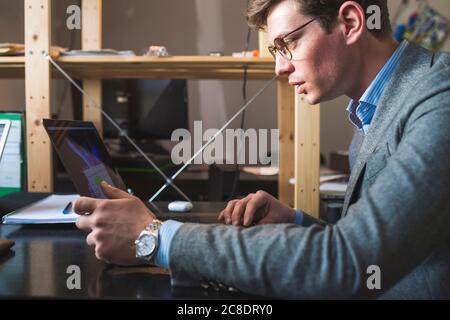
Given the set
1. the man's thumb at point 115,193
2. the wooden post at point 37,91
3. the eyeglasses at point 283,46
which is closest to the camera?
the man's thumb at point 115,193

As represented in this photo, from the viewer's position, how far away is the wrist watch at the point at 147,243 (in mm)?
591

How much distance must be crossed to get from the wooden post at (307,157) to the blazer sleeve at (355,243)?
2.38 feet

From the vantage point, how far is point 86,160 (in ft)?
3.31

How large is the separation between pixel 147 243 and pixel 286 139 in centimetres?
121

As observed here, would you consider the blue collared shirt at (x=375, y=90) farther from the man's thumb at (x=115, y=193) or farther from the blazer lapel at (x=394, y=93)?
the man's thumb at (x=115, y=193)

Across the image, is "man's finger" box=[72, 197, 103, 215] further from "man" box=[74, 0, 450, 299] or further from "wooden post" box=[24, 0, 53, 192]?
"wooden post" box=[24, 0, 53, 192]

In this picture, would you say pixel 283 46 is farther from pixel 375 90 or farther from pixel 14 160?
pixel 14 160

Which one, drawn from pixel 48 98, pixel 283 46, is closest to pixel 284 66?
pixel 283 46

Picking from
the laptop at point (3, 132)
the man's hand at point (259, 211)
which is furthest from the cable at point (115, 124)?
the man's hand at point (259, 211)

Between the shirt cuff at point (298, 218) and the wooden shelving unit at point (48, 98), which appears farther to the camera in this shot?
the wooden shelving unit at point (48, 98)

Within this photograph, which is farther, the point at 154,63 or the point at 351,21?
the point at 154,63

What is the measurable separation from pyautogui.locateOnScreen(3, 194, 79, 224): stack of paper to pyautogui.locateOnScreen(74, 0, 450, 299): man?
0.24m
